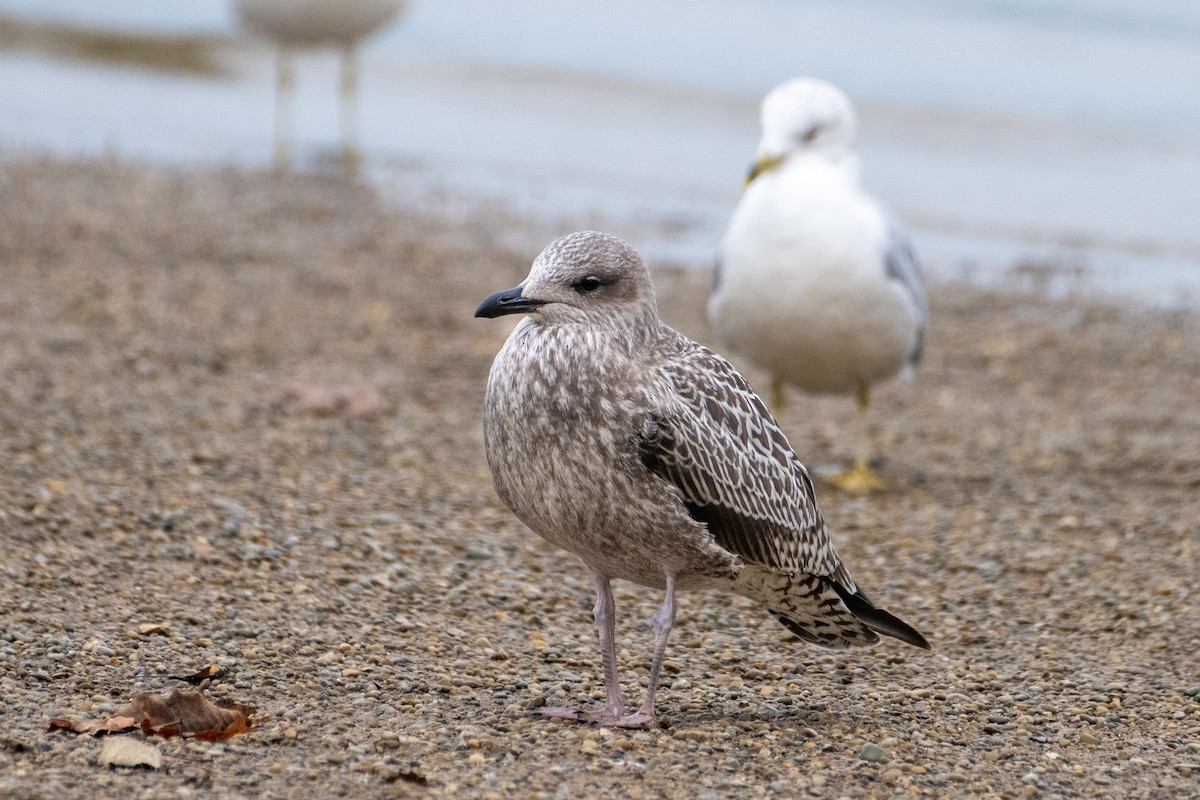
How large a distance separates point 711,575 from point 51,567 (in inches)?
84.1

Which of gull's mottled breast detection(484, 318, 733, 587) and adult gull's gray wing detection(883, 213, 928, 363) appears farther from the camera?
adult gull's gray wing detection(883, 213, 928, 363)

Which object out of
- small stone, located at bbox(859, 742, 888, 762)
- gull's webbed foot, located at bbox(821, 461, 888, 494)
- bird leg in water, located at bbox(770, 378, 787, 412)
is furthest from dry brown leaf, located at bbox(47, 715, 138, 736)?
bird leg in water, located at bbox(770, 378, 787, 412)

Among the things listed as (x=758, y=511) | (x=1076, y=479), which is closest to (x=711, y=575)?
(x=758, y=511)

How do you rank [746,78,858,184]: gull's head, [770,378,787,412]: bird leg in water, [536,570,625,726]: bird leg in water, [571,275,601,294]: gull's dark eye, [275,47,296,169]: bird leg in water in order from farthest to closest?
[275,47,296,169]: bird leg in water, [770,378,787,412]: bird leg in water, [746,78,858,184]: gull's head, [536,570,625,726]: bird leg in water, [571,275,601,294]: gull's dark eye

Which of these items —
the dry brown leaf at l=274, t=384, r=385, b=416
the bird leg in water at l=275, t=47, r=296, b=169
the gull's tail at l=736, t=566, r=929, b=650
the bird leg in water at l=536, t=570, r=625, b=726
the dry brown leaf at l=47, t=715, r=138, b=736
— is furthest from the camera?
the bird leg in water at l=275, t=47, r=296, b=169

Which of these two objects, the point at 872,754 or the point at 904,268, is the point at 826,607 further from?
the point at 904,268

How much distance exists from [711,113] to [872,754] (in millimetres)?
12878

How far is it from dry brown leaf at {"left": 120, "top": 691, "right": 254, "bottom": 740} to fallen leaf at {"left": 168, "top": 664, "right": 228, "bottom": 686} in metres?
0.28

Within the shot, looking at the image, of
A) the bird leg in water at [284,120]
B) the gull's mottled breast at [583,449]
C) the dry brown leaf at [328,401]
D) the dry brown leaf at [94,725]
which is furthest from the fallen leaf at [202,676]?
the bird leg in water at [284,120]

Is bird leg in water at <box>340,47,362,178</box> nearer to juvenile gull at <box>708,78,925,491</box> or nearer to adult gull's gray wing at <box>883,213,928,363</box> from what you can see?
juvenile gull at <box>708,78,925,491</box>

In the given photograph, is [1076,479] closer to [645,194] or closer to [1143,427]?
[1143,427]

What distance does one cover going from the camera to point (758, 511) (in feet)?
13.0

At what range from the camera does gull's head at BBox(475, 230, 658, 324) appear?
12.6ft

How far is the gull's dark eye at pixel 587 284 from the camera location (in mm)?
3869
